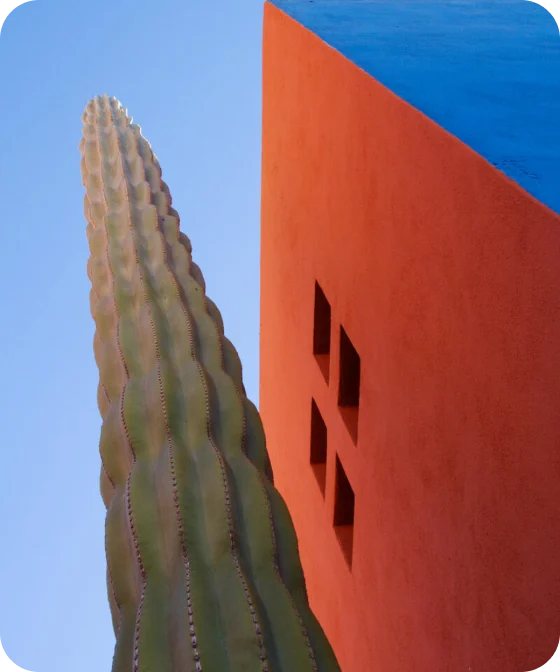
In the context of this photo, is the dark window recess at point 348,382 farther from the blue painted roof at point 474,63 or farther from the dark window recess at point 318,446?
the blue painted roof at point 474,63

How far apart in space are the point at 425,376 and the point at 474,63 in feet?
5.82

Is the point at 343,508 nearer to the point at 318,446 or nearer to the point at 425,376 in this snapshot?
the point at 318,446

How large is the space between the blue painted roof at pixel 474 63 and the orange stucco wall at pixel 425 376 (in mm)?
100

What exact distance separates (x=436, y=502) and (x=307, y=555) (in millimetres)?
3615

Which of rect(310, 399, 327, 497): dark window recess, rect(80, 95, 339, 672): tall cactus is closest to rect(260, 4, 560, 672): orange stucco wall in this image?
rect(310, 399, 327, 497): dark window recess

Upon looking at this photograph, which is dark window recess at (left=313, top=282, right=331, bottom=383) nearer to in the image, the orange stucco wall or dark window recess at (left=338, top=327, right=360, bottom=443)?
the orange stucco wall

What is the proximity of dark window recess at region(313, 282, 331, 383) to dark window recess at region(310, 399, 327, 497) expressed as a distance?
42 cm

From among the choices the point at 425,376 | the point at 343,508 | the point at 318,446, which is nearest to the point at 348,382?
the point at 343,508

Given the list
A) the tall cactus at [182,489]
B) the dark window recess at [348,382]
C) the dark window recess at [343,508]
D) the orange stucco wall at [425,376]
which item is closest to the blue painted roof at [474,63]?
the orange stucco wall at [425,376]

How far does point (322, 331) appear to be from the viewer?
20.2 feet

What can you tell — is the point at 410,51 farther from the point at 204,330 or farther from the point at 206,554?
the point at 206,554

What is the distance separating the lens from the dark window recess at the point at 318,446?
253 inches

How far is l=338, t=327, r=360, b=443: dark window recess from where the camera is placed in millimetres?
5340

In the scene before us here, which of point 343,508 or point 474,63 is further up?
point 474,63
